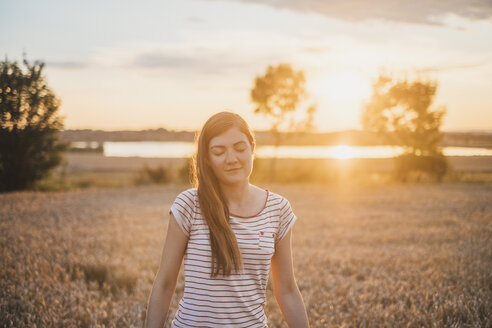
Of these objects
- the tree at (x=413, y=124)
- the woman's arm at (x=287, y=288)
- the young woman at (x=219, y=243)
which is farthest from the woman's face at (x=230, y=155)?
the tree at (x=413, y=124)

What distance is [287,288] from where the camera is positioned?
298cm

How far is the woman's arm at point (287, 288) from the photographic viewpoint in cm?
291

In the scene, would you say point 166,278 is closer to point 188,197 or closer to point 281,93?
point 188,197

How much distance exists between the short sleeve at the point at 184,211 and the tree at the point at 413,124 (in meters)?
34.0

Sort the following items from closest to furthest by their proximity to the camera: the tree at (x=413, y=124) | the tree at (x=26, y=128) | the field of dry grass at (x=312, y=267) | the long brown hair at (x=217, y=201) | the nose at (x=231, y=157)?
the long brown hair at (x=217, y=201), the nose at (x=231, y=157), the field of dry grass at (x=312, y=267), the tree at (x=26, y=128), the tree at (x=413, y=124)

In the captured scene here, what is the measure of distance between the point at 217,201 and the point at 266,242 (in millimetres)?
514

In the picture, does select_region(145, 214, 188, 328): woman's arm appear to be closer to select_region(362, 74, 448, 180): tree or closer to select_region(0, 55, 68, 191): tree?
select_region(0, 55, 68, 191): tree

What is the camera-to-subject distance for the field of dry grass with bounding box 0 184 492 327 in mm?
4672

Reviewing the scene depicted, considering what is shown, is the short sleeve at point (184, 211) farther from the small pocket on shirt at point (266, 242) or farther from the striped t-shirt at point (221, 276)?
the small pocket on shirt at point (266, 242)

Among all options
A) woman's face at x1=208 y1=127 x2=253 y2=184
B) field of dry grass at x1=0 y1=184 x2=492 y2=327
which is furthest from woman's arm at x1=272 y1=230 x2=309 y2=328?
field of dry grass at x1=0 y1=184 x2=492 y2=327

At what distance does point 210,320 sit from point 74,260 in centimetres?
525

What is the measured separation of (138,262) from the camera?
23.4ft

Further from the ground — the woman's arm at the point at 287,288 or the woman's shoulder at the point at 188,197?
the woman's shoulder at the point at 188,197

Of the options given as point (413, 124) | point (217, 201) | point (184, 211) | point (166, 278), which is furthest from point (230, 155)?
point (413, 124)
